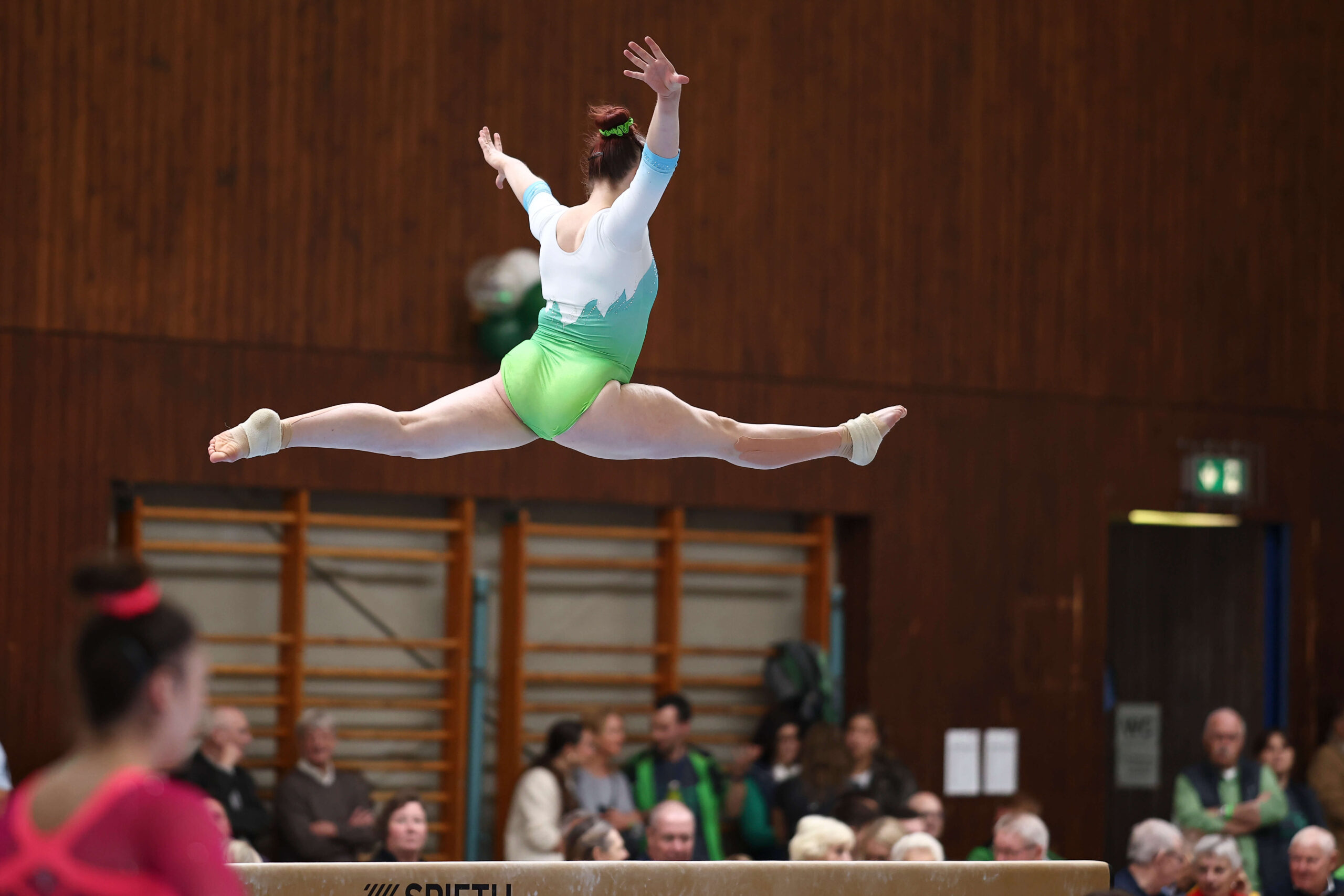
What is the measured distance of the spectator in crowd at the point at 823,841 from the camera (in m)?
6.04

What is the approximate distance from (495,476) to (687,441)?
452 cm

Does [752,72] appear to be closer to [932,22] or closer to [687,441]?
[932,22]

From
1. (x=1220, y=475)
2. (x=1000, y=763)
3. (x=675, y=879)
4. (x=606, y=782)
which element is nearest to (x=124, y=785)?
(x=675, y=879)

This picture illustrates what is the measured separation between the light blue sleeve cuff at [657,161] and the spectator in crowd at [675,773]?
15.8 feet

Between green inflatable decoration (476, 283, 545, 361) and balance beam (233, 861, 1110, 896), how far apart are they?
4.10 metres

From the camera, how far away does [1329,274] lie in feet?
35.2

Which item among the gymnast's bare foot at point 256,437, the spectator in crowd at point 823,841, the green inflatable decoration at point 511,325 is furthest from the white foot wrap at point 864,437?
the green inflatable decoration at point 511,325

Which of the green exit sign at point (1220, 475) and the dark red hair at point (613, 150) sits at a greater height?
the dark red hair at point (613, 150)

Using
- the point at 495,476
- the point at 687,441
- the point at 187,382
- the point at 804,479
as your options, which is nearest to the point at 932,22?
the point at 804,479

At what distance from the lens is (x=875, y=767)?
8.45 m

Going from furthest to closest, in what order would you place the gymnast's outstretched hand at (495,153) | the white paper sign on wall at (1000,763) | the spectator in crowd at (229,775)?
the white paper sign on wall at (1000,763) < the spectator in crowd at (229,775) < the gymnast's outstretched hand at (495,153)

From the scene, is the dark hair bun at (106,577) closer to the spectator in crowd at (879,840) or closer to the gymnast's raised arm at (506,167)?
the gymnast's raised arm at (506,167)

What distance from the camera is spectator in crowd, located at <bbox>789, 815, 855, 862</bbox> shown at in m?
6.04

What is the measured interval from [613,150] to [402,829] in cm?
332
